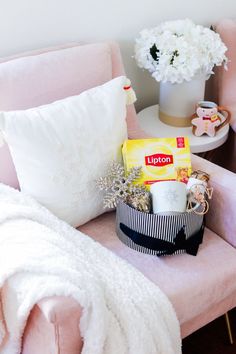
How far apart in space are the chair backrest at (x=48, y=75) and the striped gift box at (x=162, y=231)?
392mm

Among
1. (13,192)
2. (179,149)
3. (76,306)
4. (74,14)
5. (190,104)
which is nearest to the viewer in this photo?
(76,306)

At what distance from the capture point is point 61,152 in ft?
4.82

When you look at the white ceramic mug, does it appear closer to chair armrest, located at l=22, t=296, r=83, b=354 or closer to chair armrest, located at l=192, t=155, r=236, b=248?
chair armrest, located at l=192, t=155, r=236, b=248

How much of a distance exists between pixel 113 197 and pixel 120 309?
0.39 m

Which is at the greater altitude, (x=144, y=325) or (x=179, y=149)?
(x=179, y=149)

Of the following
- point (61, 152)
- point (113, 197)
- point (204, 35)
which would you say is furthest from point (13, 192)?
point (204, 35)

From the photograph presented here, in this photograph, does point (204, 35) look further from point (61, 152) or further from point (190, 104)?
point (61, 152)

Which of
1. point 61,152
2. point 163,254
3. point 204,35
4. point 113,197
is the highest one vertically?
point 204,35

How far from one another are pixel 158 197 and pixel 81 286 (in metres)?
0.44

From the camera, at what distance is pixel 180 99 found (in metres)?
1.97

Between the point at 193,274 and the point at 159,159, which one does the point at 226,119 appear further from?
the point at 193,274

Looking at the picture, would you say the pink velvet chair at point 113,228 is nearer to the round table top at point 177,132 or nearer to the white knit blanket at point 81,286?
the white knit blanket at point 81,286

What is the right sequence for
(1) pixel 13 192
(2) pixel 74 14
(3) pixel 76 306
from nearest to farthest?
1. (3) pixel 76 306
2. (1) pixel 13 192
3. (2) pixel 74 14

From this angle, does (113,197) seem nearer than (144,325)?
No
